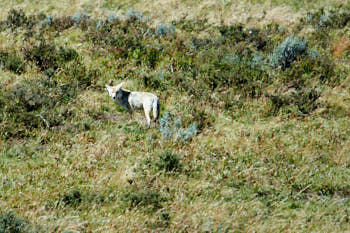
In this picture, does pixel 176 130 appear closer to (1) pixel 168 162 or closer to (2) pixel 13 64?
(1) pixel 168 162

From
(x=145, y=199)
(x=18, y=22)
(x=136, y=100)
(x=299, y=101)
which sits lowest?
(x=299, y=101)

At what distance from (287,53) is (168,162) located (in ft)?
24.3

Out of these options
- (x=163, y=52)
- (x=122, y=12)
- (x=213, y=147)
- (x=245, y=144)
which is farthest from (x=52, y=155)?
(x=122, y=12)

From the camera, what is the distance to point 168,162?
7.44 m

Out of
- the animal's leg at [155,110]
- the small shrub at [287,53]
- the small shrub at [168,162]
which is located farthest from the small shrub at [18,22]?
the small shrub at [168,162]

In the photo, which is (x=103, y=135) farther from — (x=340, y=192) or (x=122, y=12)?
(x=122, y=12)

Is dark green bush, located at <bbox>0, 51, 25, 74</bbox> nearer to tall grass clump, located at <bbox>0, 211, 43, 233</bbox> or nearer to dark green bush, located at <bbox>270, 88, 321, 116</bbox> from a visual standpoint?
tall grass clump, located at <bbox>0, 211, 43, 233</bbox>

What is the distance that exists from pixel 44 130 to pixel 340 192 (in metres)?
6.32

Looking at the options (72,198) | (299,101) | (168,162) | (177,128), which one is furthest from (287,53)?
(72,198)

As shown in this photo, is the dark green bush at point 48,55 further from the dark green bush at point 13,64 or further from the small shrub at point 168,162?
the small shrub at point 168,162

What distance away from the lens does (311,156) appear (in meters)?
8.17

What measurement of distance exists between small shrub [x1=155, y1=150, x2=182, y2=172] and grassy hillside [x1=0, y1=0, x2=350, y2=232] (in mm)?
22

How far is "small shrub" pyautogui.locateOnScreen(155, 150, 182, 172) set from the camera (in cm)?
746

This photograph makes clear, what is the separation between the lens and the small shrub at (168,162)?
24.5ft
